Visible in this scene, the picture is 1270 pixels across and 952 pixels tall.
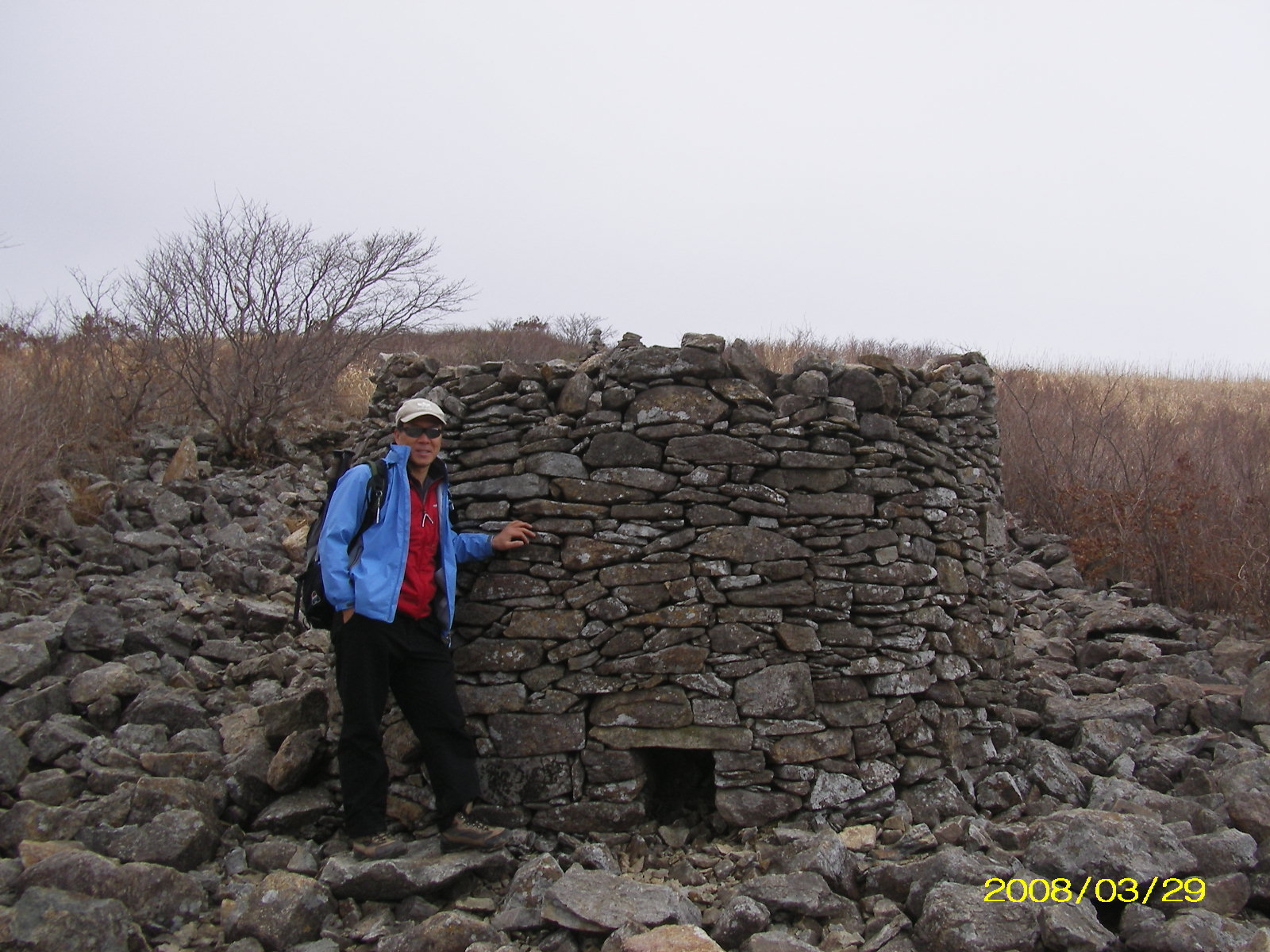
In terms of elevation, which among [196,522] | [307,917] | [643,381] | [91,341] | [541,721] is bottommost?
[307,917]

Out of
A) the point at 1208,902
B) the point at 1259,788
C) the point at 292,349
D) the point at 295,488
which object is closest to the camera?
the point at 1208,902

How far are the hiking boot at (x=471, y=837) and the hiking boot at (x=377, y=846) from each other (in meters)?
0.21

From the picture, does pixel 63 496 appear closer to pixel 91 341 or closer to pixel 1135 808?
pixel 91 341

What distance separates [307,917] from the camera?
12.5ft

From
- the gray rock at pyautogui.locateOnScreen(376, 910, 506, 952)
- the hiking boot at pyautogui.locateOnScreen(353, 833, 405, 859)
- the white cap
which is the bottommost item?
the gray rock at pyautogui.locateOnScreen(376, 910, 506, 952)

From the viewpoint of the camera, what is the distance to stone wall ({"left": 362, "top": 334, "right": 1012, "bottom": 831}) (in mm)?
4578

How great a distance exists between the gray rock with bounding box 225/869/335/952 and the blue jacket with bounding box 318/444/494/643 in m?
1.19

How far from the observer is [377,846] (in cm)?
416

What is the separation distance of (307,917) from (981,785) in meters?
3.48

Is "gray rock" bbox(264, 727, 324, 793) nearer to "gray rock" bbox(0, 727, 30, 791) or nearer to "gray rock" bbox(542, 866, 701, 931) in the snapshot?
"gray rock" bbox(0, 727, 30, 791)

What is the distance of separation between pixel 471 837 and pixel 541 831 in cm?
44

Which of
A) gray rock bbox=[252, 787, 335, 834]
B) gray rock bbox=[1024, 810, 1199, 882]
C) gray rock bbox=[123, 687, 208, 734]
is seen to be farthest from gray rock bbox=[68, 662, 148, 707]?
gray rock bbox=[1024, 810, 1199, 882]

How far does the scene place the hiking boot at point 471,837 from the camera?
429 cm

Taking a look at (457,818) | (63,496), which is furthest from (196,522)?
(457,818)
